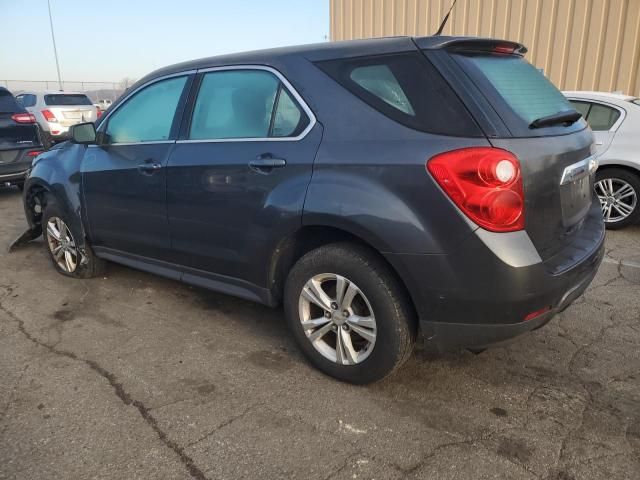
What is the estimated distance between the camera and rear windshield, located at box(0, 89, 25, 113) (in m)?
7.57

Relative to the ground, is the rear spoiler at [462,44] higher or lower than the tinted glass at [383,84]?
higher

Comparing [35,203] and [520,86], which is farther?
[35,203]

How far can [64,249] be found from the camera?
443cm

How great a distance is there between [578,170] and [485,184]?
75cm

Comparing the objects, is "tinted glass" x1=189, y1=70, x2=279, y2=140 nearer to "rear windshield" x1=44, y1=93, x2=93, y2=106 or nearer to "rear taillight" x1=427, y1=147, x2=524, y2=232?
"rear taillight" x1=427, y1=147, x2=524, y2=232

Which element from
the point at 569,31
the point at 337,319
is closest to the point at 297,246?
the point at 337,319

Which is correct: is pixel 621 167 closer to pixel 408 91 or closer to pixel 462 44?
pixel 462 44

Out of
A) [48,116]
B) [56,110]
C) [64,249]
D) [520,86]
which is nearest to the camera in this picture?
[520,86]

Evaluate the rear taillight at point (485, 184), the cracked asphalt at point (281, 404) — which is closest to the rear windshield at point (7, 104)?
the cracked asphalt at point (281, 404)

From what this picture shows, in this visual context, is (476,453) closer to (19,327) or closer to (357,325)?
(357,325)

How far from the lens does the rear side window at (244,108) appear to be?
2.74 m

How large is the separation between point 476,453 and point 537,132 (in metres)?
1.44

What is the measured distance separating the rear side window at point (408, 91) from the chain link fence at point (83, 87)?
3278cm

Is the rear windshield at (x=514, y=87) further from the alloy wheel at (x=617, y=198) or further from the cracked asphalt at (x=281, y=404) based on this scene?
the alloy wheel at (x=617, y=198)
